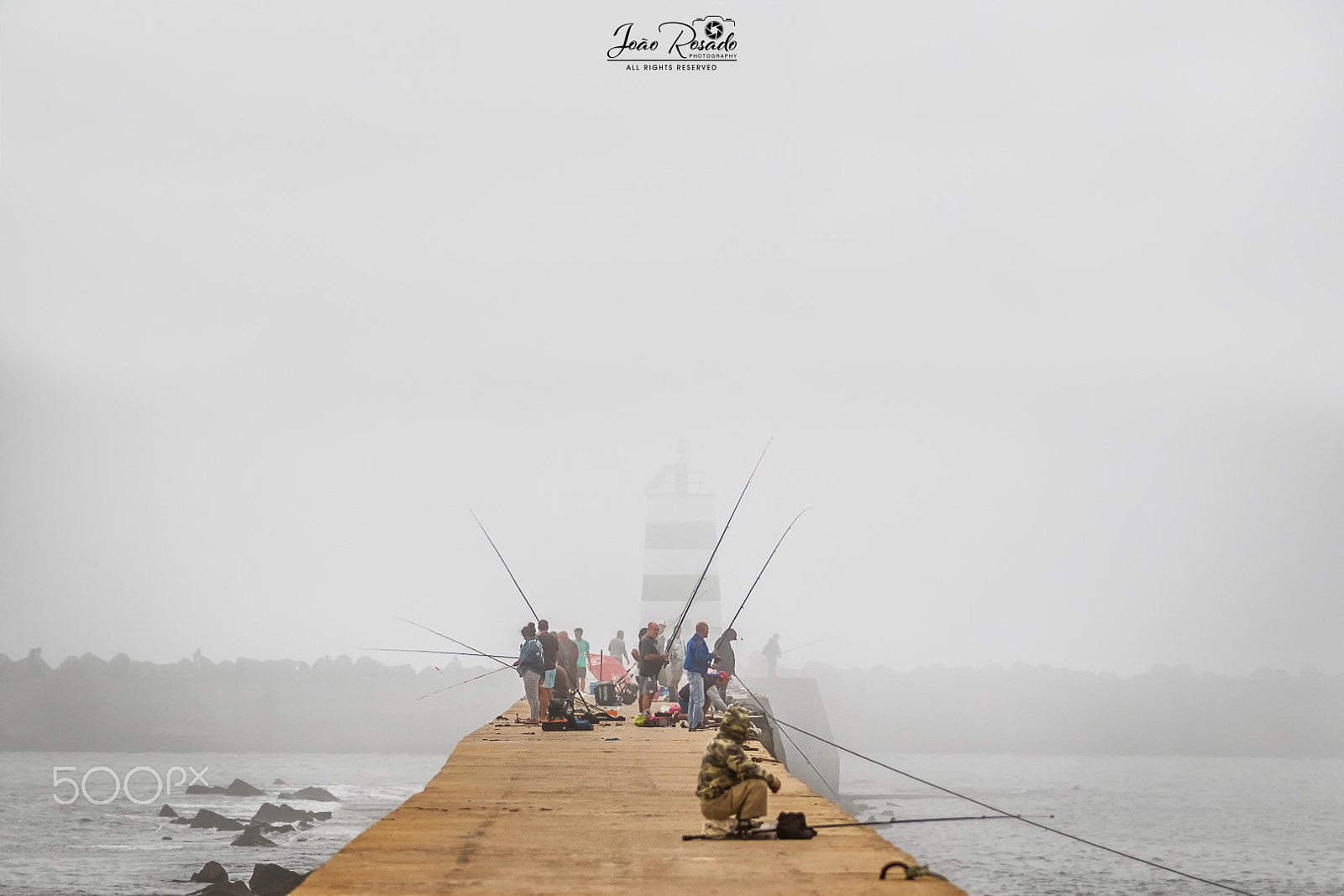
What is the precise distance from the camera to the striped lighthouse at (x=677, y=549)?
54.0 metres

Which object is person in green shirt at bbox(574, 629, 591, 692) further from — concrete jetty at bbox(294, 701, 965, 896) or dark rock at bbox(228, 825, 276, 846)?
dark rock at bbox(228, 825, 276, 846)

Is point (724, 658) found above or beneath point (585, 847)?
above

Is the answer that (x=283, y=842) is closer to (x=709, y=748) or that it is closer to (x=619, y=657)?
(x=619, y=657)

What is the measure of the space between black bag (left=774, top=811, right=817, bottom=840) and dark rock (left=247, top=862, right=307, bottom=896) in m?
20.6

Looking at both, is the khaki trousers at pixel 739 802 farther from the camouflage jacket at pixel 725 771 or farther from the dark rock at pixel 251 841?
the dark rock at pixel 251 841

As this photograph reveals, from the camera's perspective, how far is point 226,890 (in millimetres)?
26656

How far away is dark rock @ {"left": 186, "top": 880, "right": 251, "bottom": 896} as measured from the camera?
26078 mm

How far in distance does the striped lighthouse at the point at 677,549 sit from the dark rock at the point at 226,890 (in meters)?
26.9

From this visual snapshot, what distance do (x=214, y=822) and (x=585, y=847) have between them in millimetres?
43610

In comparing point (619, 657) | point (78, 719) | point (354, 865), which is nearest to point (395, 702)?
point (78, 719)

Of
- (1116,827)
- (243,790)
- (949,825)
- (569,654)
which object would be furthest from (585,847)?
(243,790)
